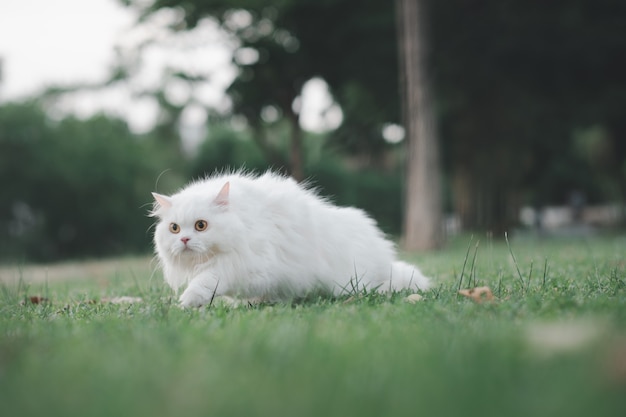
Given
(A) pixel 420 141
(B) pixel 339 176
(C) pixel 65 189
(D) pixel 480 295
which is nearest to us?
(D) pixel 480 295

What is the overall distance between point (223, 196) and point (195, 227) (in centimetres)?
24

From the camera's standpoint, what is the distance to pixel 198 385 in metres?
1.58

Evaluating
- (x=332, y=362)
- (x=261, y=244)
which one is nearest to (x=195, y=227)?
(x=261, y=244)

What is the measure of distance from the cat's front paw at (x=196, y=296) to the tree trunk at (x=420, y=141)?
7877 mm

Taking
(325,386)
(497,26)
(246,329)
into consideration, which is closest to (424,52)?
(497,26)

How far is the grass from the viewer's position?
4.64 ft

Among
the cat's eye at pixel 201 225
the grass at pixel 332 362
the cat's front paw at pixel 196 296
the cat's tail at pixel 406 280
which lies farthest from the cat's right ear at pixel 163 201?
the cat's tail at pixel 406 280

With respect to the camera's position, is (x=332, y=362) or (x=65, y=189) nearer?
(x=332, y=362)

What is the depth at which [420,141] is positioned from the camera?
35.2 feet

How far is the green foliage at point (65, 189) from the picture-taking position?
1602cm

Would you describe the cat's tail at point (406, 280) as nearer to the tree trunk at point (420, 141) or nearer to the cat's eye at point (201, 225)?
the cat's eye at point (201, 225)

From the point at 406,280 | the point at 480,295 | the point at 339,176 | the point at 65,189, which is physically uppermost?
the point at 480,295

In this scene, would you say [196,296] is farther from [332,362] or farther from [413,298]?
[332,362]

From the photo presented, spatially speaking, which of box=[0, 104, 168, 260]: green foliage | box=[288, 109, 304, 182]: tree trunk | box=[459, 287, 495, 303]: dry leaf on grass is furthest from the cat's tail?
box=[0, 104, 168, 260]: green foliage
